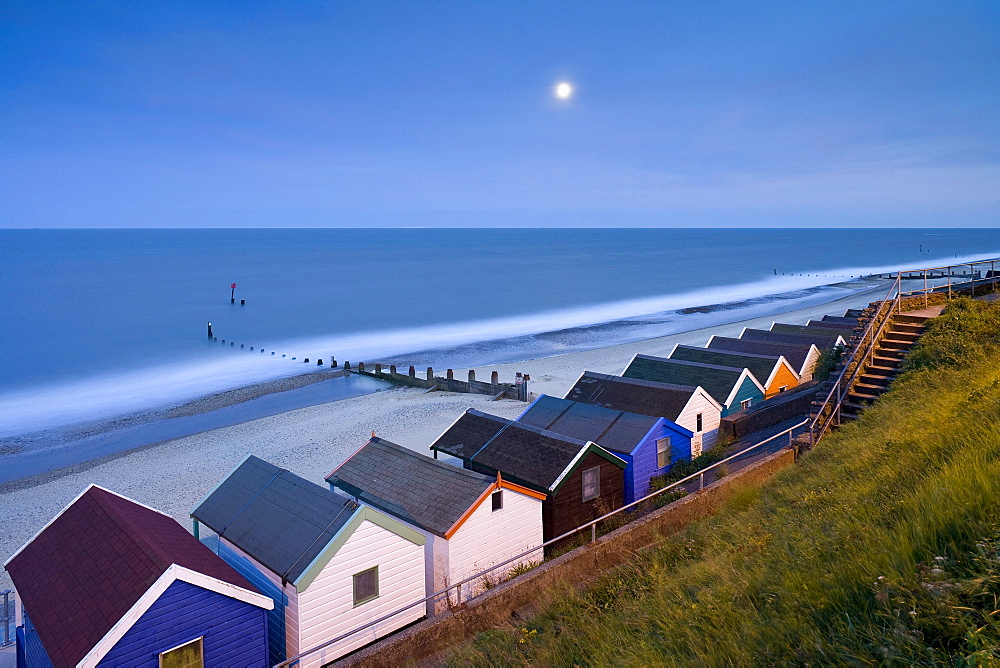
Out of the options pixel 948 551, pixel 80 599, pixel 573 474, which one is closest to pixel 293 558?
pixel 80 599

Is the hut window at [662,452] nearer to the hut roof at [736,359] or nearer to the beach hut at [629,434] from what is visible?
the beach hut at [629,434]

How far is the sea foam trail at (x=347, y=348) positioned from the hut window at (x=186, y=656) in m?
36.8

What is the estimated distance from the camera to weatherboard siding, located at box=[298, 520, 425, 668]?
13055mm

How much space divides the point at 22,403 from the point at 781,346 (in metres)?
52.0

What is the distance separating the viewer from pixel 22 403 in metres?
47.0

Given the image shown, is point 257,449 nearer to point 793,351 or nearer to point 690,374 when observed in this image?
point 690,374

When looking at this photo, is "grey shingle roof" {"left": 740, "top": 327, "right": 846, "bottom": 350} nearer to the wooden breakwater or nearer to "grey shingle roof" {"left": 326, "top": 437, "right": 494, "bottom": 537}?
the wooden breakwater

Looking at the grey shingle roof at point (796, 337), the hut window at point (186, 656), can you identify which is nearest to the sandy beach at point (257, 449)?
the hut window at point (186, 656)

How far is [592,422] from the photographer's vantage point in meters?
21.8

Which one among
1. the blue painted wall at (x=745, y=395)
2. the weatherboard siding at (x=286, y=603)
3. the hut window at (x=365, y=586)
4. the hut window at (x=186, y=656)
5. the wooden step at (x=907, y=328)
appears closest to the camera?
the hut window at (x=186, y=656)

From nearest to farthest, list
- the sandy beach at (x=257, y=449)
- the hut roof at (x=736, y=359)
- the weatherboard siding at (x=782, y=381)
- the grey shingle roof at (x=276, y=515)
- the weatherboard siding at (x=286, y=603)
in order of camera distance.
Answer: the weatherboard siding at (x=286, y=603) < the grey shingle roof at (x=276, y=515) < the sandy beach at (x=257, y=449) < the weatherboard siding at (x=782, y=381) < the hut roof at (x=736, y=359)

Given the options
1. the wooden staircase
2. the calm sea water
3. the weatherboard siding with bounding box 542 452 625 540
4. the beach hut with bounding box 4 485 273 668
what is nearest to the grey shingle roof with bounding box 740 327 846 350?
the wooden staircase

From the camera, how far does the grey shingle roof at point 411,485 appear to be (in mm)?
15531

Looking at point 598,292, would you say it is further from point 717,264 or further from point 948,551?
point 948,551
